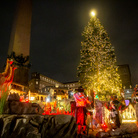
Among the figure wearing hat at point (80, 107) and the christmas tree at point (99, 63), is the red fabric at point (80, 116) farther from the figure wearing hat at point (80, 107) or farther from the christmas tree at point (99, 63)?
the christmas tree at point (99, 63)

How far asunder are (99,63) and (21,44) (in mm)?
13320

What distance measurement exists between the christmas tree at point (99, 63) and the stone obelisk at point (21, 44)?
10.4 metres

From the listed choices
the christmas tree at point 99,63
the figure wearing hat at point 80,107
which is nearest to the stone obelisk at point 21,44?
the christmas tree at point 99,63

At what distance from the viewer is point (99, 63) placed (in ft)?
73.1

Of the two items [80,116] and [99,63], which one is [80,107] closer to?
[80,116]

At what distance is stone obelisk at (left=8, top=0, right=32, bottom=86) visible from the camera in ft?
59.2

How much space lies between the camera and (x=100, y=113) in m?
10.7

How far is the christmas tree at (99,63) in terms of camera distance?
19.8m

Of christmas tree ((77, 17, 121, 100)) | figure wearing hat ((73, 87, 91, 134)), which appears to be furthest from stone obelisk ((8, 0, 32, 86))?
figure wearing hat ((73, 87, 91, 134))

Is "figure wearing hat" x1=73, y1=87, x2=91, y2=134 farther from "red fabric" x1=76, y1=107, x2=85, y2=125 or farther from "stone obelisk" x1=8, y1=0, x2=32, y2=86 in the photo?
"stone obelisk" x1=8, y1=0, x2=32, y2=86

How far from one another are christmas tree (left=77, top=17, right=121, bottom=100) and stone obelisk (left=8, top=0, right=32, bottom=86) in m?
10.4

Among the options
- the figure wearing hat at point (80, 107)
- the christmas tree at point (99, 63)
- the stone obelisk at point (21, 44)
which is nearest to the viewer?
the figure wearing hat at point (80, 107)

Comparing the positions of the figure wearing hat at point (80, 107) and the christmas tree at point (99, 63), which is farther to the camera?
the christmas tree at point (99, 63)

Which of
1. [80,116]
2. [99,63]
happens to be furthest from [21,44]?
[80,116]
